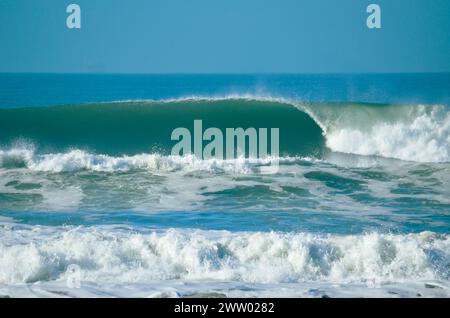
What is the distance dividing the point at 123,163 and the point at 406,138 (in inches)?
297

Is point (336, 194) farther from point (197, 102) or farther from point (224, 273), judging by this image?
point (197, 102)

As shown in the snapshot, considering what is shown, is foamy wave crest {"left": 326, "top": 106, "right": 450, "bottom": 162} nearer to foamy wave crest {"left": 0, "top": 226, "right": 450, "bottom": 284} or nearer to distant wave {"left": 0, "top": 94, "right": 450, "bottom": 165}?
distant wave {"left": 0, "top": 94, "right": 450, "bottom": 165}

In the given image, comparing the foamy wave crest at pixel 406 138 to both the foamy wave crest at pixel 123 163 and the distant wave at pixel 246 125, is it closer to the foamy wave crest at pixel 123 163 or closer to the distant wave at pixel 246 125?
the distant wave at pixel 246 125

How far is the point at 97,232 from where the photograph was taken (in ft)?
27.4

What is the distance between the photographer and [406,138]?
1596cm

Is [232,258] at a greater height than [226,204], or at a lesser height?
lesser

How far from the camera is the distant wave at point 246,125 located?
51.4 feet

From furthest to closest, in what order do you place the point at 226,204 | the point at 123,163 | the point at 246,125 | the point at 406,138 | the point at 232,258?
the point at 246,125
the point at 406,138
the point at 123,163
the point at 226,204
the point at 232,258

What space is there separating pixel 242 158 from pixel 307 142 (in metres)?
3.11

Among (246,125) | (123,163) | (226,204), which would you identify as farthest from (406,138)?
(123,163)

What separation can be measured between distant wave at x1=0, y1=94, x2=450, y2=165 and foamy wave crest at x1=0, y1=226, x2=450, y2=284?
23.6ft

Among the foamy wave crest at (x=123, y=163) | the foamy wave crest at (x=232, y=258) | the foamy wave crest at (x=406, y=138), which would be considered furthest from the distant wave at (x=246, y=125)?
the foamy wave crest at (x=232, y=258)

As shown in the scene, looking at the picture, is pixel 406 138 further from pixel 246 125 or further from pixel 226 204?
pixel 226 204

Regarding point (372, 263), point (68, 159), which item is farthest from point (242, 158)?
point (372, 263)
